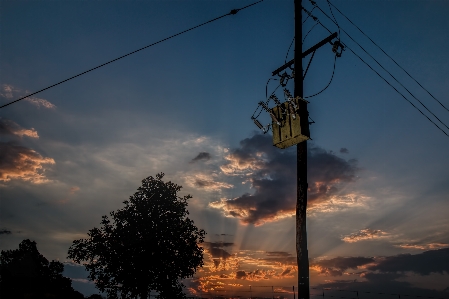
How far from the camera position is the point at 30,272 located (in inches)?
2223

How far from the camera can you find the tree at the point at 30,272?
5209 cm

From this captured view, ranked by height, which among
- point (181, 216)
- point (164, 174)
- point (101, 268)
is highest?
point (164, 174)

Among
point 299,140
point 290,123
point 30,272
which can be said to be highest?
point 290,123

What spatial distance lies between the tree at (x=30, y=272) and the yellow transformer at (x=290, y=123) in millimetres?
50912

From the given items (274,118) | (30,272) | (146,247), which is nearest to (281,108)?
(274,118)

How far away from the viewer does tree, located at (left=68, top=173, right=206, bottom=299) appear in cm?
3212

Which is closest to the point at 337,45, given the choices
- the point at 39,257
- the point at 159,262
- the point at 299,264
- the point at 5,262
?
the point at 299,264

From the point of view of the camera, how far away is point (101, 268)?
33250 mm

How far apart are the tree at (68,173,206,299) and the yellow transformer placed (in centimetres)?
2615

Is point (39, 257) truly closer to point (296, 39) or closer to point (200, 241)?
point (200, 241)

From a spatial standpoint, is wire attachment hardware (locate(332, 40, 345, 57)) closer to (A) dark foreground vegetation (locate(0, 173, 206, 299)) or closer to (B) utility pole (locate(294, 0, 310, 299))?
(B) utility pole (locate(294, 0, 310, 299))

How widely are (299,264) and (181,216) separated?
2731 centimetres

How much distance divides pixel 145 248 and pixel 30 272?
35682mm

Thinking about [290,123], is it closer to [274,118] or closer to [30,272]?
[274,118]
